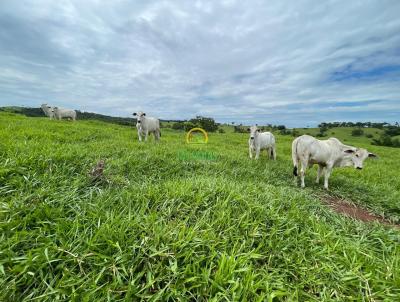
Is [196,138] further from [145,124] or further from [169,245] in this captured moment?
[169,245]

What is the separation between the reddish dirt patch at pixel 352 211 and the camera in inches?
206

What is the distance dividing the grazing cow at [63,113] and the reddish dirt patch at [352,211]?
90.7ft

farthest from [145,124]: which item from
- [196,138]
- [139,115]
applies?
[196,138]

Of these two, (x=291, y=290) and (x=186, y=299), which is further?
(x=291, y=290)

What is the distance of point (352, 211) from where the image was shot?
560 cm

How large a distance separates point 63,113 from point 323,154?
2720 centimetres

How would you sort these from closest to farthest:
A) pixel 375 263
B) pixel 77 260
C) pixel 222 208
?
1. pixel 77 260
2. pixel 375 263
3. pixel 222 208

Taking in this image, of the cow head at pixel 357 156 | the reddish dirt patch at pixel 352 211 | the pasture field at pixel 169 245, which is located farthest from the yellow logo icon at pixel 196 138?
the pasture field at pixel 169 245

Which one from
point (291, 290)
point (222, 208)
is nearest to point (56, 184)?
point (222, 208)

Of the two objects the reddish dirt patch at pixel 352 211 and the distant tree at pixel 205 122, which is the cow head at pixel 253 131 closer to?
the reddish dirt patch at pixel 352 211

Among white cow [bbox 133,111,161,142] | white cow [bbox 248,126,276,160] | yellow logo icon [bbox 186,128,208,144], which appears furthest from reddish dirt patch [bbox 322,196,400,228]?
white cow [bbox 133,111,161,142]

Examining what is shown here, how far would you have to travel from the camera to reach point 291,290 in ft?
7.83

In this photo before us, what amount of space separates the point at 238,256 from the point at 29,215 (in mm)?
2513

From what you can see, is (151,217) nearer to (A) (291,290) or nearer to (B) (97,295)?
(B) (97,295)
